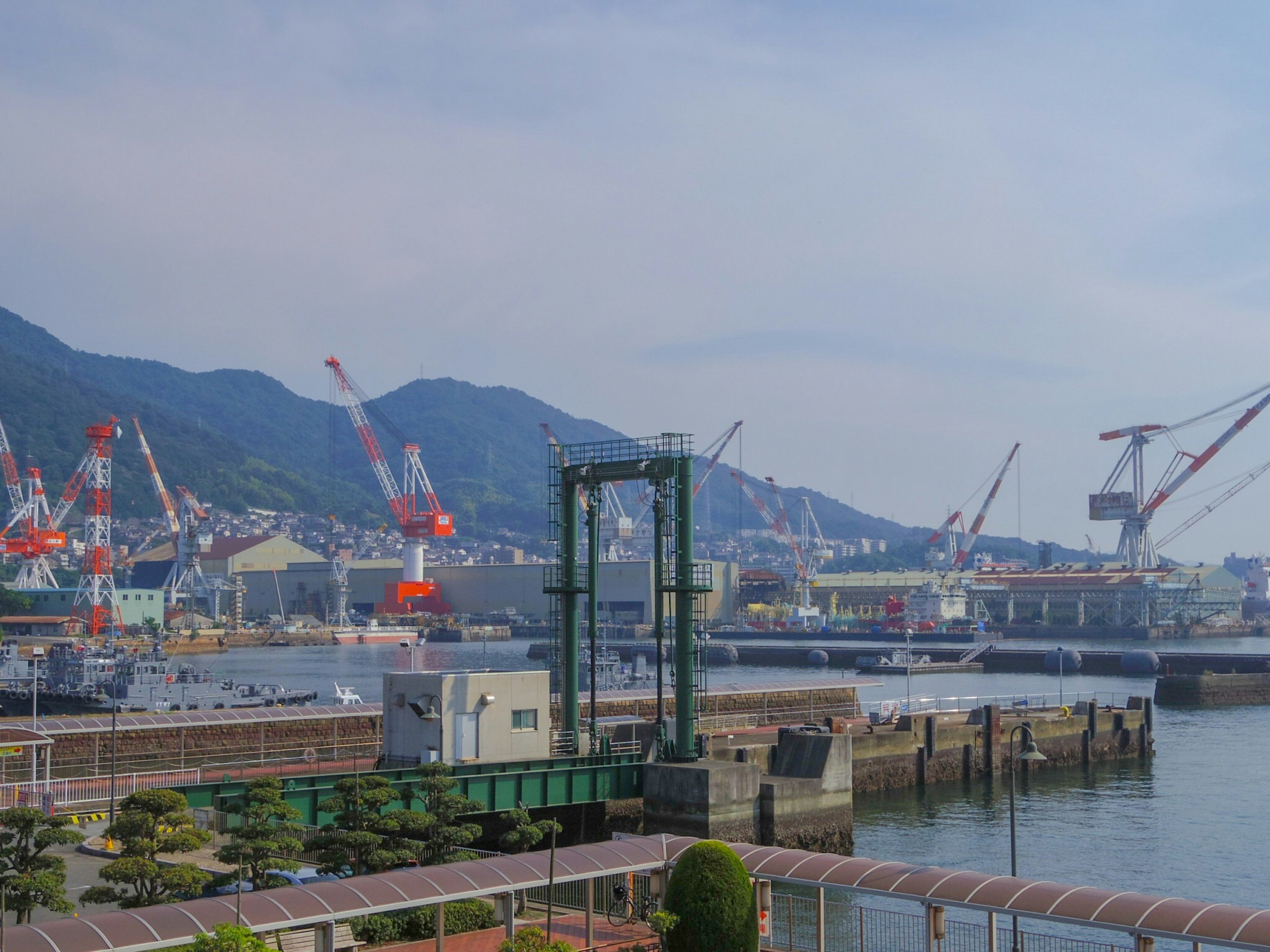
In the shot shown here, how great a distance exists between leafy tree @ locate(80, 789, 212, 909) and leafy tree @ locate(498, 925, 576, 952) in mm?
5645

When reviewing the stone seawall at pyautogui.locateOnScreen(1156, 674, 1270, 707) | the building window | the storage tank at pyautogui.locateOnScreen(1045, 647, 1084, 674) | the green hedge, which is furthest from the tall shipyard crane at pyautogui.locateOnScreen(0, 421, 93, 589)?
the green hedge

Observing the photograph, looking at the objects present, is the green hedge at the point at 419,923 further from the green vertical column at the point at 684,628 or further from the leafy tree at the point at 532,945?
the green vertical column at the point at 684,628

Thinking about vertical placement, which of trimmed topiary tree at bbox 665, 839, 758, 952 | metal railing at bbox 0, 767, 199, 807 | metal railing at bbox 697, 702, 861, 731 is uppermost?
trimmed topiary tree at bbox 665, 839, 758, 952

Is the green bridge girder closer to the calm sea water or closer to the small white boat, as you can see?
the calm sea water

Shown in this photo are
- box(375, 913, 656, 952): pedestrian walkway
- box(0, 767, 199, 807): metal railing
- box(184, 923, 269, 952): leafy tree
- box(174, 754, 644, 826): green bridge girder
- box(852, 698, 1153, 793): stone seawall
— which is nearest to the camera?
box(184, 923, 269, 952): leafy tree

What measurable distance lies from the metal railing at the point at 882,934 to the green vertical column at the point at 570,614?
9.11m

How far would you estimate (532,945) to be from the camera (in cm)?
1677

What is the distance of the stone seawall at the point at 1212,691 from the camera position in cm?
8975

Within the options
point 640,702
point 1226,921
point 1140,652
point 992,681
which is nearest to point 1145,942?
point 1226,921

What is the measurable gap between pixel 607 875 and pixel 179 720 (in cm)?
2176

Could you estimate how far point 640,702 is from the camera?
198 ft

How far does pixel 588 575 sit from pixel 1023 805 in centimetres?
1908

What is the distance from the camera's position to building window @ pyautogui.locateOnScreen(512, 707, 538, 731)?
117 ft

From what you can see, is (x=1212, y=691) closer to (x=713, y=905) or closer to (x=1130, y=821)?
(x=1130, y=821)
